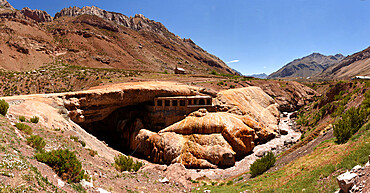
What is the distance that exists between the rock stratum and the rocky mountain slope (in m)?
35.1

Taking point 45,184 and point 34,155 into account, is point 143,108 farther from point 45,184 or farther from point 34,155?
point 45,184

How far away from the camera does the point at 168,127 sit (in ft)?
77.2

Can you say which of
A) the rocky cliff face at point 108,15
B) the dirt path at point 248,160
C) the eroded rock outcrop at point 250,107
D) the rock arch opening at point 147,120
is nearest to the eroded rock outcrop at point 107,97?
the rock arch opening at point 147,120

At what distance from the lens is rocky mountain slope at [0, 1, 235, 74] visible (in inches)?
1902

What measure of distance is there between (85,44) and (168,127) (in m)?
64.8

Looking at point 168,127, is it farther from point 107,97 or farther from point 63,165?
point 63,165

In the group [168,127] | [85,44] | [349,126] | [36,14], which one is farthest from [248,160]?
[36,14]

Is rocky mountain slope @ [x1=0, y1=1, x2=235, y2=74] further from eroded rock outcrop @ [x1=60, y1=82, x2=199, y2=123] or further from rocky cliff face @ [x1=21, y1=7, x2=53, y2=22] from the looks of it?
eroded rock outcrop @ [x1=60, y1=82, x2=199, y2=123]

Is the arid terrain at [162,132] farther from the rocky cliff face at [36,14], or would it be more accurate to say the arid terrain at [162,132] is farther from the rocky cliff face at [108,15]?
the rocky cliff face at [36,14]

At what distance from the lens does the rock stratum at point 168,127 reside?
56.3 feet

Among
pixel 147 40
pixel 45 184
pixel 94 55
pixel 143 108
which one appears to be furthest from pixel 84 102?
pixel 147 40

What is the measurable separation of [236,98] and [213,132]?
382 inches

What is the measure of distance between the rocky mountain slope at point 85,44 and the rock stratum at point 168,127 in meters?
35.1

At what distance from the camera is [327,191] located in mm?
6539
